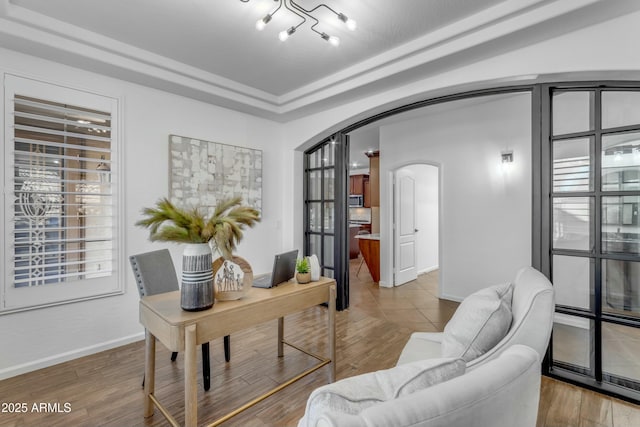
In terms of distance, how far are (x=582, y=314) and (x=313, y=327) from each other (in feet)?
8.11

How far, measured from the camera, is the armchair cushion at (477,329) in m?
1.42

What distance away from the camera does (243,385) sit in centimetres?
236

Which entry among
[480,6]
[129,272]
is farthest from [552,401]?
[129,272]

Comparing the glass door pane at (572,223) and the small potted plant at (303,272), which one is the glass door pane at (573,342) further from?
the small potted plant at (303,272)

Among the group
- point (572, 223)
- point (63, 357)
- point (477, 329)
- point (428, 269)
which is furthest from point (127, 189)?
point (428, 269)

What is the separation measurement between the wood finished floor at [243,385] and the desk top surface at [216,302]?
79cm

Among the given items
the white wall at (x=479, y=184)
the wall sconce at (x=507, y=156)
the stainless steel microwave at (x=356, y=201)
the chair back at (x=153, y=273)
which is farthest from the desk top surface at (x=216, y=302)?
the stainless steel microwave at (x=356, y=201)

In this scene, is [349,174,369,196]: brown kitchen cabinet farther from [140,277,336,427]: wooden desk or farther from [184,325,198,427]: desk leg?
[184,325,198,427]: desk leg

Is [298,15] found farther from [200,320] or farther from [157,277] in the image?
[157,277]

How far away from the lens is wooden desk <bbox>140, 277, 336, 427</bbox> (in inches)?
60.6

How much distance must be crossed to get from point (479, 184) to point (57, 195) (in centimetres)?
493

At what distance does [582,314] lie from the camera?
2.38m

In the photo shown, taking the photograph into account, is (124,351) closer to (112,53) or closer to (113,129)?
(113,129)

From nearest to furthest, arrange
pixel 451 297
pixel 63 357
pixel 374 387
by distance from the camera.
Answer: pixel 374 387 → pixel 63 357 → pixel 451 297
